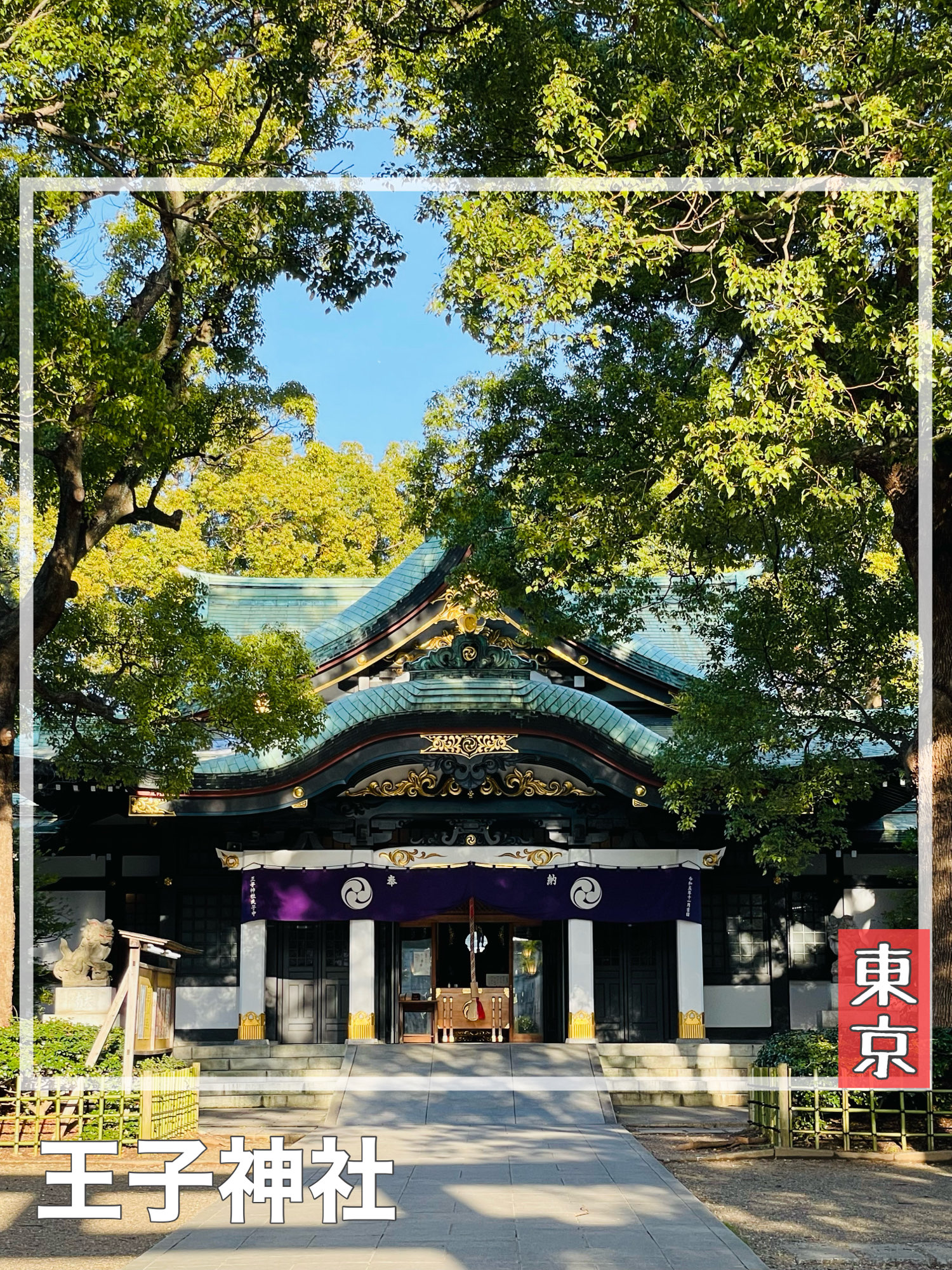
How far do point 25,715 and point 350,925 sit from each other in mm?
6722

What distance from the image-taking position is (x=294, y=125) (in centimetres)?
1351

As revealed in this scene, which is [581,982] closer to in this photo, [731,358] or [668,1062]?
[668,1062]

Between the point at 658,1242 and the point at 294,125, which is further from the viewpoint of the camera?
the point at 294,125

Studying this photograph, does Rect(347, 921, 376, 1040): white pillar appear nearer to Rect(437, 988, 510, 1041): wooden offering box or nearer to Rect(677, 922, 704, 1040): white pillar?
Rect(437, 988, 510, 1041): wooden offering box

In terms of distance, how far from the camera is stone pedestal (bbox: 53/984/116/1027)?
55.5 ft

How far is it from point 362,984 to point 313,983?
116 cm

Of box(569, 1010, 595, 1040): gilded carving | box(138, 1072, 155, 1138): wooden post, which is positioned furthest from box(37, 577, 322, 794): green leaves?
box(569, 1010, 595, 1040): gilded carving

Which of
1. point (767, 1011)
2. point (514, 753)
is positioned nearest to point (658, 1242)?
point (514, 753)

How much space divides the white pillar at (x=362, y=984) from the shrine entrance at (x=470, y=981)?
119cm

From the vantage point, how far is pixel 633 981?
1944 cm

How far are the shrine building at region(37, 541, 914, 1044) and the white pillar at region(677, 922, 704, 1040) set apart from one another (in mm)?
33

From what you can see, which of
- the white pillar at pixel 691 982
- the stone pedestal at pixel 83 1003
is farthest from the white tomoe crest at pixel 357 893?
the white pillar at pixel 691 982

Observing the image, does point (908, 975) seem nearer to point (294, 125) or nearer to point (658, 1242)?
point (658, 1242)

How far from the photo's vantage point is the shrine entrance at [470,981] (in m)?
19.6
